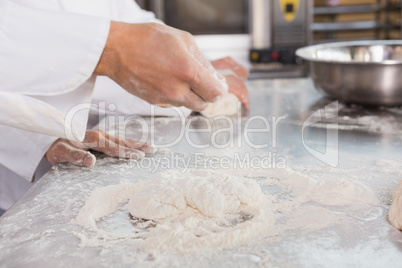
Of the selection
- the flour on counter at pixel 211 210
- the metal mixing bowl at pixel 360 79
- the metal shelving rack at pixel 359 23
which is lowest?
the flour on counter at pixel 211 210

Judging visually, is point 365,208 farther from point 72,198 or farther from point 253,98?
point 253,98

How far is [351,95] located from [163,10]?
171 cm

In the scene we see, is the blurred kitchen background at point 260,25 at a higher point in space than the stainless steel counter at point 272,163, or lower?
higher

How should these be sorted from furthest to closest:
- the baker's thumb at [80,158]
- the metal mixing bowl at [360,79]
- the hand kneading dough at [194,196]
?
the metal mixing bowl at [360,79]
the baker's thumb at [80,158]
the hand kneading dough at [194,196]

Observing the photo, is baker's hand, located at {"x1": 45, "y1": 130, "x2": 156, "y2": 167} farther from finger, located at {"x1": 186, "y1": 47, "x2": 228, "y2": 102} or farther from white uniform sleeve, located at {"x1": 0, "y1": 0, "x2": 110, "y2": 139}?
finger, located at {"x1": 186, "y1": 47, "x2": 228, "y2": 102}

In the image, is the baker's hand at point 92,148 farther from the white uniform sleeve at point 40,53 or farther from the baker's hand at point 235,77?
the baker's hand at point 235,77

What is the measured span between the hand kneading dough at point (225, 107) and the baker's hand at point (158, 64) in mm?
541

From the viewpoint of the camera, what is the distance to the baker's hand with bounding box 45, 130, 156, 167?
3.30ft

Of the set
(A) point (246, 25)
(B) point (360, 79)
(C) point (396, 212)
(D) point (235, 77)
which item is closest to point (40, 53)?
(C) point (396, 212)

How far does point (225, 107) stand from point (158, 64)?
0.64 m

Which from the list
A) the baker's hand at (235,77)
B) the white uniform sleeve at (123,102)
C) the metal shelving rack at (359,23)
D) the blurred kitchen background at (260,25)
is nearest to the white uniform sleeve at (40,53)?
the white uniform sleeve at (123,102)

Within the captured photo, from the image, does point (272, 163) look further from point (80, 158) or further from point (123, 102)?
point (123, 102)

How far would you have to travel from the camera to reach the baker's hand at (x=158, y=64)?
77cm

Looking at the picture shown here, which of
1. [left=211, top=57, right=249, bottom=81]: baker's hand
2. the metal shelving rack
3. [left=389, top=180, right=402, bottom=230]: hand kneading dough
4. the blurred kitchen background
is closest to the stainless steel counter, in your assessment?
[left=389, top=180, right=402, bottom=230]: hand kneading dough
